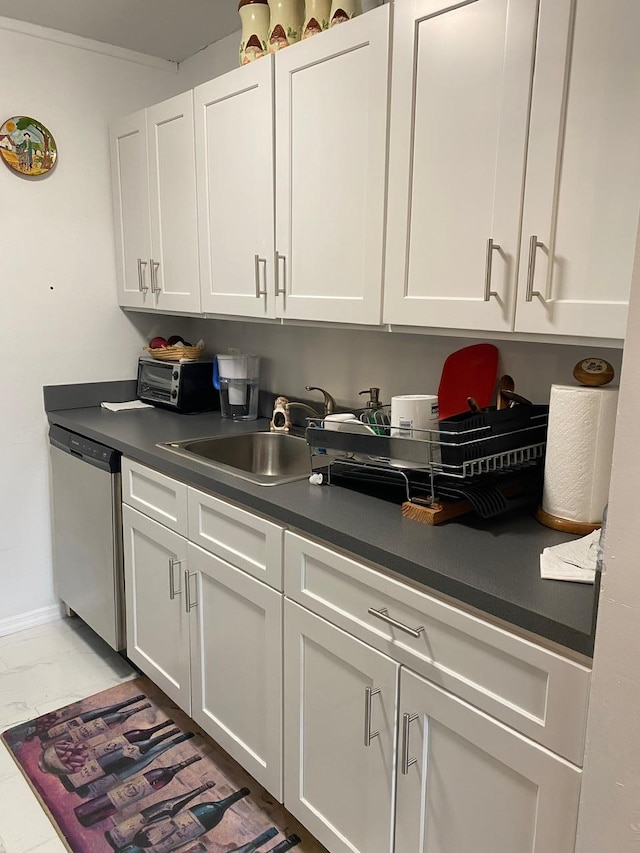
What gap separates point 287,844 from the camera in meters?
1.71

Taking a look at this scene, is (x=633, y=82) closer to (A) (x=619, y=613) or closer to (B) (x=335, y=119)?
(B) (x=335, y=119)

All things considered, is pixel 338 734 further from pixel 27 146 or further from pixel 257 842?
pixel 27 146

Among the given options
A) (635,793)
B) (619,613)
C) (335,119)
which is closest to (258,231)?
(335,119)

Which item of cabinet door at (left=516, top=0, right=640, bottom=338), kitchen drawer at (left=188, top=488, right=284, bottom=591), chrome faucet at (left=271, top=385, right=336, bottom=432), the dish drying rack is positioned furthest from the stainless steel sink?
cabinet door at (left=516, top=0, right=640, bottom=338)

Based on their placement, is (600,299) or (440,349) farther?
(440,349)

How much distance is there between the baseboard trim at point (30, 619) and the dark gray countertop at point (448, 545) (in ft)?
4.09

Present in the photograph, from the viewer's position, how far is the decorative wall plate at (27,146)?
8.10 ft

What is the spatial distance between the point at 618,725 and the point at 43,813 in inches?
64.2

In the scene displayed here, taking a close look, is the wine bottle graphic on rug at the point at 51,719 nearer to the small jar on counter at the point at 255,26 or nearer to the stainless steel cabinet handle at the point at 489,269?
the stainless steel cabinet handle at the point at 489,269

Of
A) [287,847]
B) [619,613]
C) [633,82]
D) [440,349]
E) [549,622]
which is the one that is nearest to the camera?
[619,613]

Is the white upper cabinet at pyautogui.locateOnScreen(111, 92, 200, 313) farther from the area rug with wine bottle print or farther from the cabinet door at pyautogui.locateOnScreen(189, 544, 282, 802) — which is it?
the area rug with wine bottle print

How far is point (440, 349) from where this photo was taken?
77.6 inches

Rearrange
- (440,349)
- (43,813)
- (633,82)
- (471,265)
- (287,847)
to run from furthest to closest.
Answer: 1. (440,349)
2. (43,813)
3. (287,847)
4. (471,265)
5. (633,82)

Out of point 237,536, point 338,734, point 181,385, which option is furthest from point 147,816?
point 181,385
